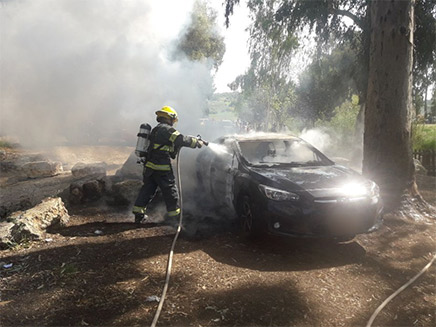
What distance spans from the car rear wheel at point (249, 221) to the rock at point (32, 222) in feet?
9.08

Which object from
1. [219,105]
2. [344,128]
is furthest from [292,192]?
[219,105]

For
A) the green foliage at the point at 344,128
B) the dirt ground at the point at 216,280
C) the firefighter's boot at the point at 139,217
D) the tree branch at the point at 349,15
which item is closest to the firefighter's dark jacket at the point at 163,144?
the firefighter's boot at the point at 139,217

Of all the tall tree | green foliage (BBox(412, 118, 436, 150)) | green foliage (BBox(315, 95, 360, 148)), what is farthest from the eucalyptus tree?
green foliage (BBox(412, 118, 436, 150))

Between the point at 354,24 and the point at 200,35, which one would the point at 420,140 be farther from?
the point at 200,35

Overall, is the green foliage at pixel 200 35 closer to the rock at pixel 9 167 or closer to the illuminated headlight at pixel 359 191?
the rock at pixel 9 167

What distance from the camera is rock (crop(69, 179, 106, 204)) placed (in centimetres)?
655

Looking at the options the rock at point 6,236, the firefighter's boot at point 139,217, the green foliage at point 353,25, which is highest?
the green foliage at point 353,25

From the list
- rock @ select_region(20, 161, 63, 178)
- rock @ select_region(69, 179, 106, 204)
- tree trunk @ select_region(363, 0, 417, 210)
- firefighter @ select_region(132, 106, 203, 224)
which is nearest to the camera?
firefighter @ select_region(132, 106, 203, 224)

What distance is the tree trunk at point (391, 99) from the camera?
5.55 m

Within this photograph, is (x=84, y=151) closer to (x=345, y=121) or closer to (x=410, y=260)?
(x=345, y=121)

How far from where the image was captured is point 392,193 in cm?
572

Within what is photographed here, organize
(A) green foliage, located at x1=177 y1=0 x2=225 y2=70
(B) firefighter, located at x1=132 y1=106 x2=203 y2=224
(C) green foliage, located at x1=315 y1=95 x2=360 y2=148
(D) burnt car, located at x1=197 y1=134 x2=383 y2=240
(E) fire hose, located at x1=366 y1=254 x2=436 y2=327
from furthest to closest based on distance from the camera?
1. (A) green foliage, located at x1=177 y1=0 x2=225 y2=70
2. (C) green foliage, located at x1=315 y1=95 x2=360 y2=148
3. (B) firefighter, located at x1=132 y1=106 x2=203 y2=224
4. (D) burnt car, located at x1=197 y1=134 x2=383 y2=240
5. (E) fire hose, located at x1=366 y1=254 x2=436 y2=327

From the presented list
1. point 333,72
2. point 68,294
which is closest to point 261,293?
point 68,294

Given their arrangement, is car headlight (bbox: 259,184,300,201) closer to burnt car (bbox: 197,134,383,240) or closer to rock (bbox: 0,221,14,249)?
burnt car (bbox: 197,134,383,240)
